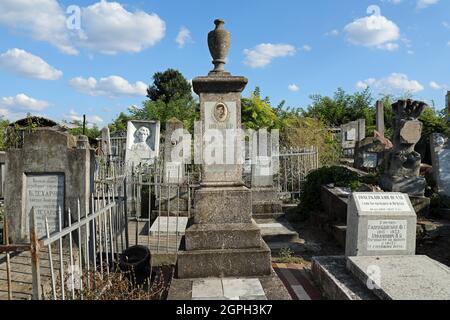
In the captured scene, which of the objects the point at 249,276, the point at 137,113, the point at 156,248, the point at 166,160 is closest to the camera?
the point at 249,276

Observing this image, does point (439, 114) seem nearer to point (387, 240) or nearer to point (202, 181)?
point (387, 240)

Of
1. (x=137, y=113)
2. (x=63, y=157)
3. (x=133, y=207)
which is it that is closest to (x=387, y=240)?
(x=63, y=157)

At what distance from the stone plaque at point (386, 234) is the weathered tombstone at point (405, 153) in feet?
11.2

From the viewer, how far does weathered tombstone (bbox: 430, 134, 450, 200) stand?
8836 millimetres

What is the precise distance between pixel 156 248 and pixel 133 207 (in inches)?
143

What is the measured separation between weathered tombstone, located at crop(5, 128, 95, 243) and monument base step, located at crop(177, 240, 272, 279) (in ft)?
6.11

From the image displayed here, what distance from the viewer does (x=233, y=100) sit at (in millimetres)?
4723

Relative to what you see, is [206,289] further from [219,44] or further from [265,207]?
[265,207]

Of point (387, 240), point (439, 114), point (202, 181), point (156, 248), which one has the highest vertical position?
point (439, 114)

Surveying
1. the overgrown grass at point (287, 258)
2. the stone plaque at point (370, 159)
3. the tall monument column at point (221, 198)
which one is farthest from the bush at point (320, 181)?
the tall monument column at point (221, 198)

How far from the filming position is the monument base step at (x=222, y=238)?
14.8 ft

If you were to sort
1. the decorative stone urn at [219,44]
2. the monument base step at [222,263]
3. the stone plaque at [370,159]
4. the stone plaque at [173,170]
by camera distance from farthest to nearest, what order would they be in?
the stone plaque at [370,159], the stone plaque at [173,170], the decorative stone urn at [219,44], the monument base step at [222,263]

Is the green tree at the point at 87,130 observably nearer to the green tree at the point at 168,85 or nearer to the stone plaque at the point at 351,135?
the green tree at the point at 168,85

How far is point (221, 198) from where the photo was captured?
463 centimetres
